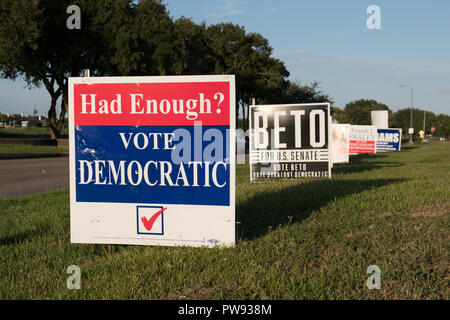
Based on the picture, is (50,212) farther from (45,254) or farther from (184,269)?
(184,269)

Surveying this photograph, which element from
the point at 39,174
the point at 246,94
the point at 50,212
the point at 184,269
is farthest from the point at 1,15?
the point at 246,94

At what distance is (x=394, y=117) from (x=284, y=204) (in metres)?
125

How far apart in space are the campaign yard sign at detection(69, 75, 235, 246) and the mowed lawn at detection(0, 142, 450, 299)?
245mm

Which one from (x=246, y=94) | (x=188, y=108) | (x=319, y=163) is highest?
(x=246, y=94)

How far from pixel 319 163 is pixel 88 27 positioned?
2413cm

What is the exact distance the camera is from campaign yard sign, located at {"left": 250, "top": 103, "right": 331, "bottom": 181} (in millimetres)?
9984

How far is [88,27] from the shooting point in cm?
2991

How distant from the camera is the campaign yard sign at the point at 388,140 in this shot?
108 feet

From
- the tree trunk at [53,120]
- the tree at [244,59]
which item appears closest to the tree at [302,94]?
the tree at [244,59]

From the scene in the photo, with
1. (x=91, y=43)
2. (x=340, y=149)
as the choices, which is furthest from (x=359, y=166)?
(x=91, y=43)

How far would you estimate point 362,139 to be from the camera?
95.5 ft

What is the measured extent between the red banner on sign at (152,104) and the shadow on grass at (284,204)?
55.6 inches

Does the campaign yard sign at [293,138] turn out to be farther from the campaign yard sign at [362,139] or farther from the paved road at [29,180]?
the campaign yard sign at [362,139]

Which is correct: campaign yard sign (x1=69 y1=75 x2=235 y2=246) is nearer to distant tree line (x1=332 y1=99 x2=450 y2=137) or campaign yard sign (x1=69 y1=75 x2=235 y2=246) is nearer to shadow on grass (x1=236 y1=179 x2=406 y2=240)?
shadow on grass (x1=236 y1=179 x2=406 y2=240)
